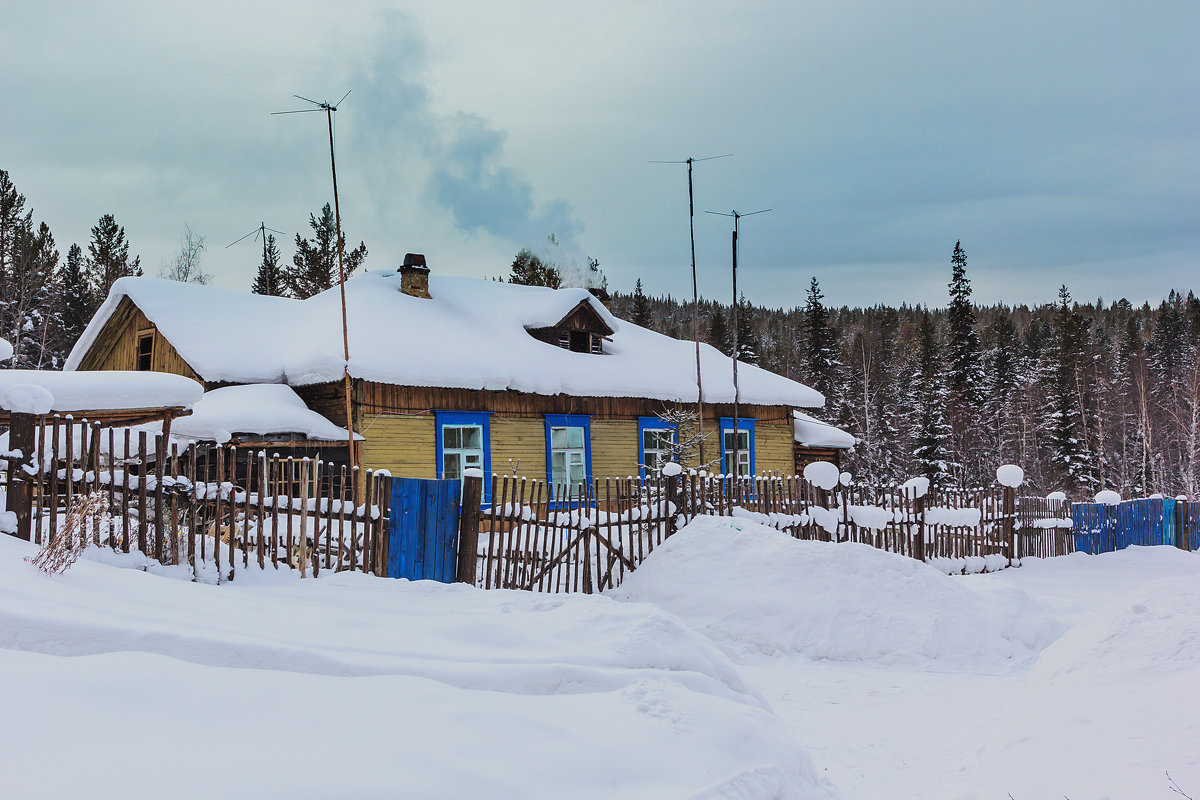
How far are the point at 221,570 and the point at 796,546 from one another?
613cm

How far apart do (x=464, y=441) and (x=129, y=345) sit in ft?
32.0

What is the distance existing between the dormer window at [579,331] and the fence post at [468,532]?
14751 mm

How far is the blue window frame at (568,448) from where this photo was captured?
70.8ft

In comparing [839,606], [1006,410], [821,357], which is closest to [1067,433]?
[1006,410]

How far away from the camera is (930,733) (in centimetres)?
624

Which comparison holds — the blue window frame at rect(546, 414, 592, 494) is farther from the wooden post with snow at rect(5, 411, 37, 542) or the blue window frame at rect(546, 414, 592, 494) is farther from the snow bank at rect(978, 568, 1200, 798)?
the snow bank at rect(978, 568, 1200, 798)

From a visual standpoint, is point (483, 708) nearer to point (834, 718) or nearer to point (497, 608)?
point (497, 608)

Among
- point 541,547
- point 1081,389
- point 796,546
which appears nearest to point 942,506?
point 796,546

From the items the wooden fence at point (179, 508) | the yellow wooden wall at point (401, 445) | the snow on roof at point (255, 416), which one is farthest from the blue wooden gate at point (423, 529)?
the yellow wooden wall at point (401, 445)

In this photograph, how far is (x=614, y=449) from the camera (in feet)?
74.8

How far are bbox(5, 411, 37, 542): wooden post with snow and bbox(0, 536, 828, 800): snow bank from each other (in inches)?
29.9

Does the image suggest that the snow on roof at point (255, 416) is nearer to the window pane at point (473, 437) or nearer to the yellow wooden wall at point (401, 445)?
the yellow wooden wall at point (401, 445)

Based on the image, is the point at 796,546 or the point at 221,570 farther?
the point at 796,546

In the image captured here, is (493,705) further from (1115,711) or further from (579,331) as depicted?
(579,331)
